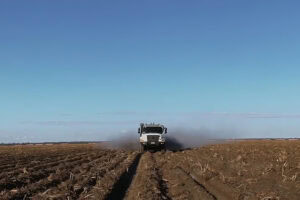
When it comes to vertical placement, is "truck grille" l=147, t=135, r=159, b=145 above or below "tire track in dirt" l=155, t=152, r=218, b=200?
above

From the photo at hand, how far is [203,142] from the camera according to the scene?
70.1 m

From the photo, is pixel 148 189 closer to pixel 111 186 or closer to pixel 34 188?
pixel 111 186

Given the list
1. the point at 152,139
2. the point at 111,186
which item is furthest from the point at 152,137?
the point at 111,186

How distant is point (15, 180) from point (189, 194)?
8063 mm

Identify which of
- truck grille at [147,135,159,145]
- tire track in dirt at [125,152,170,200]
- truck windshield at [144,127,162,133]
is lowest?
tire track in dirt at [125,152,170,200]

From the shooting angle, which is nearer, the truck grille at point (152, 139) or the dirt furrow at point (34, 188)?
the dirt furrow at point (34, 188)

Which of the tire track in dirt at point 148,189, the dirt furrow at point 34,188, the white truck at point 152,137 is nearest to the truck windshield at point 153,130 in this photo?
the white truck at point 152,137

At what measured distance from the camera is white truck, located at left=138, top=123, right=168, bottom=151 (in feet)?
165

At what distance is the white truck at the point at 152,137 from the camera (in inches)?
1976

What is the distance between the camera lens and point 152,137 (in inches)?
1977

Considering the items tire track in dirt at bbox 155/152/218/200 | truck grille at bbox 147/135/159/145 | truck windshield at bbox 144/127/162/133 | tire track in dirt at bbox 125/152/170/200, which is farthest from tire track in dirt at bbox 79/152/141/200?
truck windshield at bbox 144/127/162/133

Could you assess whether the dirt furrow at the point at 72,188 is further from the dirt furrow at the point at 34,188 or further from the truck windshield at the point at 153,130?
the truck windshield at the point at 153,130

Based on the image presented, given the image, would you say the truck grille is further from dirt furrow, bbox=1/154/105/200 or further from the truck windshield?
dirt furrow, bbox=1/154/105/200

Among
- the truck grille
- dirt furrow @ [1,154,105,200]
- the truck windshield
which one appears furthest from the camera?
the truck windshield
